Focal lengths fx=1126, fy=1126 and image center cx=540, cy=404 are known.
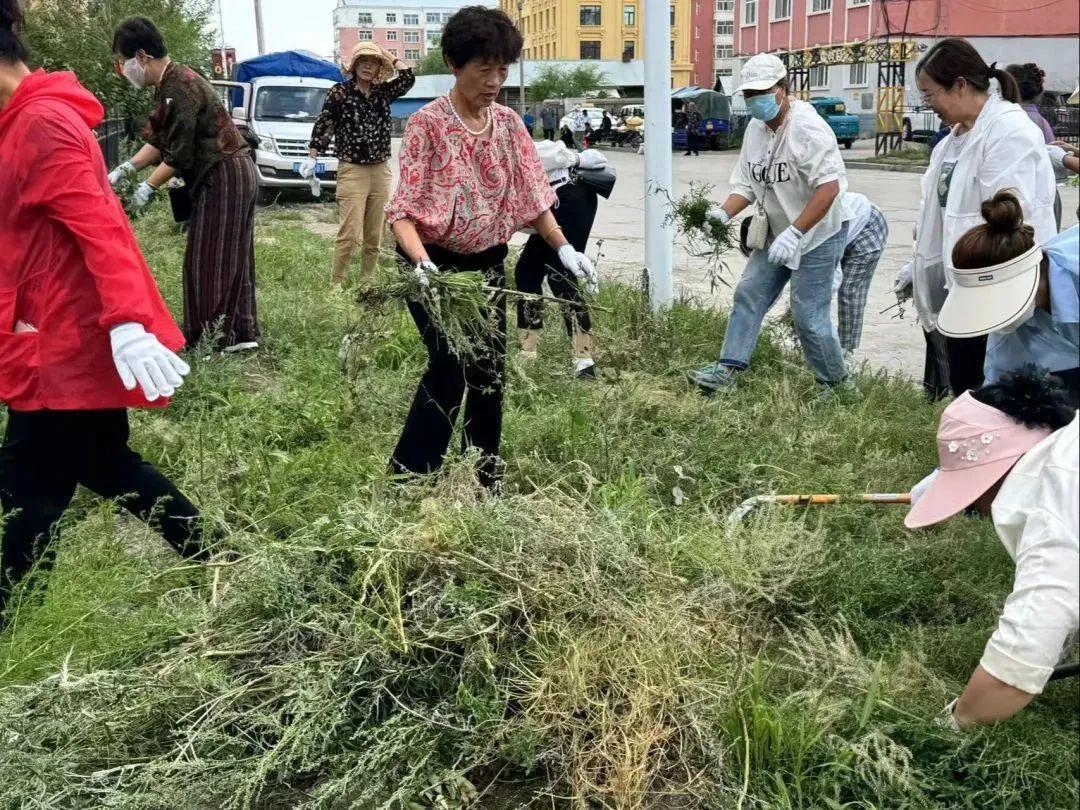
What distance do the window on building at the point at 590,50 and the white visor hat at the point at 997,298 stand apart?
8356 cm

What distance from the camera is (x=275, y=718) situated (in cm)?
228

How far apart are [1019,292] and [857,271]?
304 centimetres

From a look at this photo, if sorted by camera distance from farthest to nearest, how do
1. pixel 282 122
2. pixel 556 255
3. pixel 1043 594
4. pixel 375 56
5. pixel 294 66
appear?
1. pixel 294 66
2. pixel 282 122
3. pixel 375 56
4. pixel 556 255
5. pixel 1043 594

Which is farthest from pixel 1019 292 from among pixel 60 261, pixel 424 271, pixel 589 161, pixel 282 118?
pixel 282 118

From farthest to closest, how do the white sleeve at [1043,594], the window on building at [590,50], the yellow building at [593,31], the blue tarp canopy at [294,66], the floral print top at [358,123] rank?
the window on building at [590,50] → the yellow building at [593,31] → the blue tarp canopy at [294,66] → the floral print top at [358,123] → the white sleeve at [1043,594]

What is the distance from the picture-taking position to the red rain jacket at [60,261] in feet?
9.06

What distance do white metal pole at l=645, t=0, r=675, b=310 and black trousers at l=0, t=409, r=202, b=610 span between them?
3654mm

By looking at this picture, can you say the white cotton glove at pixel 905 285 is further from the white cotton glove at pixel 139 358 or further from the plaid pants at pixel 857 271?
the white cotton glove at pixel 139 358

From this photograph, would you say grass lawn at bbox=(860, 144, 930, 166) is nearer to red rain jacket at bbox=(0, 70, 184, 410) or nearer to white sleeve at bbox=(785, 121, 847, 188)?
white sleeve at bbox=(785, 121, 847, 188)

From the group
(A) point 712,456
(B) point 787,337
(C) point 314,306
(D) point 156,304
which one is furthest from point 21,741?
(C) point 314,306

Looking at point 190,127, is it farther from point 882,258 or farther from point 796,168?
point 882,258

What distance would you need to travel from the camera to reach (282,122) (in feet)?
58.6

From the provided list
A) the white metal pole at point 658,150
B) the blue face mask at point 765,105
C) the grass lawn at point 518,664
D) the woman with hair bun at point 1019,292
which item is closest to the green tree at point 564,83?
the white metal pole at point 658,150

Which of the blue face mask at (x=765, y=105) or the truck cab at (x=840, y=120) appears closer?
the blue face mask at (x=765, y=105)
